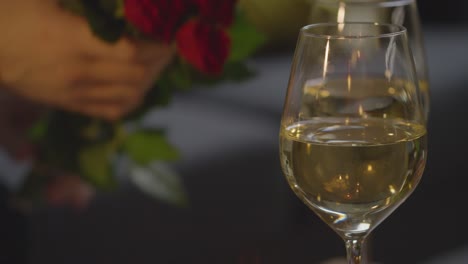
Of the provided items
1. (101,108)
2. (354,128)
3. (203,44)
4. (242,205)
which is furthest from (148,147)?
(242,205)

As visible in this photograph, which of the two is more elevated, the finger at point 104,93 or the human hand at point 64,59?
the human hand at point 64,59

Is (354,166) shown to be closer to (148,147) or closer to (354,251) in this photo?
(354,251)

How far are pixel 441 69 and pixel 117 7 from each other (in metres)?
2.24

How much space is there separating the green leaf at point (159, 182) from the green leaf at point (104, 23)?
10.1 inches

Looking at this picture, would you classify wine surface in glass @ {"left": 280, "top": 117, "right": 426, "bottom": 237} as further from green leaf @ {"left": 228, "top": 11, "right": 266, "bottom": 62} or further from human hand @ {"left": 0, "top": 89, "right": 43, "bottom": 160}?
human hand @ {"left": 0, "top": 89, "right": 43, "bottom": 160}


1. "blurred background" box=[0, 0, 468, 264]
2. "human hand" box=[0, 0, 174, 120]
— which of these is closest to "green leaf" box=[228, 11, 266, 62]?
"human hand" box=[0, 0, 174, 120]

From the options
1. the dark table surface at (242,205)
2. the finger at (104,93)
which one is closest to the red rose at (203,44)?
the finger at (104,93)

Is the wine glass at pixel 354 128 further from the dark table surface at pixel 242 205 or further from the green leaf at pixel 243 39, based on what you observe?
the dark table surface at pixel 242 205

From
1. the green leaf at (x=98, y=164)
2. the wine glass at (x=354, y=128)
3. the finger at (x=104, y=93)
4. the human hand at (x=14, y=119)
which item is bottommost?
the human hand at (x=14, y=119)

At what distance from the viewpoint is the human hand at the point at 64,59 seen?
0.77 m

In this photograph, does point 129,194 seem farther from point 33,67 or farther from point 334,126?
point 334,126

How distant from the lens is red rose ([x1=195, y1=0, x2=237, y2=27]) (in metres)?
0.67

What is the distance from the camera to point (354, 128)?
21.7 inches

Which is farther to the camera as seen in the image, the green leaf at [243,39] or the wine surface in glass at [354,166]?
the green leaf at [243,39]
